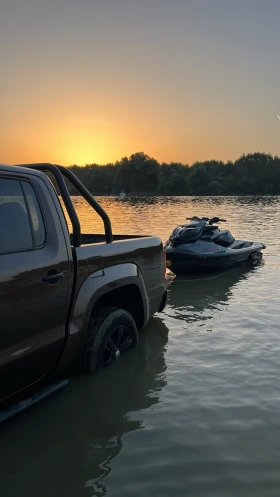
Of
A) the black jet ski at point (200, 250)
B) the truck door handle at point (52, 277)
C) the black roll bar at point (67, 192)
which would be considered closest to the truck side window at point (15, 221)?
the truck door handle at point (52, 277)

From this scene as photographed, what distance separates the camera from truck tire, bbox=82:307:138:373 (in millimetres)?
4465

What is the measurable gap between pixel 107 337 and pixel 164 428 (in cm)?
111

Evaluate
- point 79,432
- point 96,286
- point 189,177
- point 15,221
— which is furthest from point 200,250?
point 189,177

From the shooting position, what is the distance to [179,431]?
3.75 metres

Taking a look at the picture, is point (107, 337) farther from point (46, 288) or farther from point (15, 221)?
point (15, 221)

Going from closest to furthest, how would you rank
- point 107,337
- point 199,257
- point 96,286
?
point 96,286 → point 107,337 → point 199,257

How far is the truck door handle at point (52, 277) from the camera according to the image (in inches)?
139

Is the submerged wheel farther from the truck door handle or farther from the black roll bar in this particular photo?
the truck door handle

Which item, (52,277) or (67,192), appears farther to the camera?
(67,192)

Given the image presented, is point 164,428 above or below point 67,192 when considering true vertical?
below

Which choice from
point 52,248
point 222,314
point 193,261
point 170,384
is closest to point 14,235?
point 52,248

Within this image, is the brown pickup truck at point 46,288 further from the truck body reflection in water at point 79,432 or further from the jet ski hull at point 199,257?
the jet ski hull at point 199,257

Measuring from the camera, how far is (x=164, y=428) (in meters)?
3.81

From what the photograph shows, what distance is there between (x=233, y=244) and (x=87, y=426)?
850 cm
